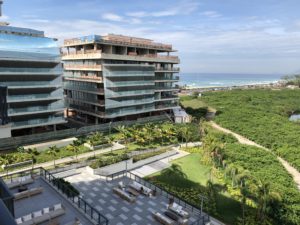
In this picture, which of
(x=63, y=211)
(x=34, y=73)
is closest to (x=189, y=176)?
(x=63, y=211)

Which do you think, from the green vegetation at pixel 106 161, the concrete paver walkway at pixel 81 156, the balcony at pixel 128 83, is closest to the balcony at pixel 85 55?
the balcony at pixel 128 83

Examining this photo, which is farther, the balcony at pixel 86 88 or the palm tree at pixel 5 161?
the balcony at pixel 86 88

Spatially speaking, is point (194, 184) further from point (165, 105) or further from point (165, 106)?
point (165, 105)

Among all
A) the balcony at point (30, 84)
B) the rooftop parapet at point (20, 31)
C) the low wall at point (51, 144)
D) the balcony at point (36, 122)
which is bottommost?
the low wall at point (51, 144)

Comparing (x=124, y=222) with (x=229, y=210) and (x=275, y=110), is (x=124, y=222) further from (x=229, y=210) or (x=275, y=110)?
(x=275, y=110)

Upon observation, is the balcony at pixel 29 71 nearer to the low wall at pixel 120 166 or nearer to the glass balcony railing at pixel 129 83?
the glass balcony railing at pixel 129 83
